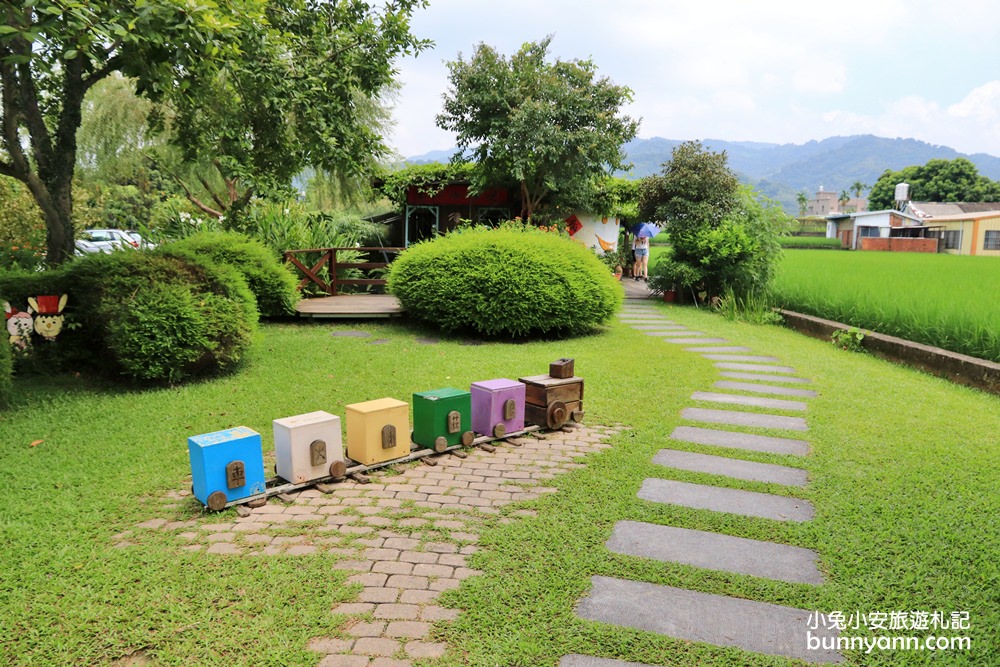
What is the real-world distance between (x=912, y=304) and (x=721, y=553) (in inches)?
284

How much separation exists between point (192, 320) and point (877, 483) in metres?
5.68

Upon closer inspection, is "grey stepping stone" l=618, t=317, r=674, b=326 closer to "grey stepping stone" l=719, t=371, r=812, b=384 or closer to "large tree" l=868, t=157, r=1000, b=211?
"grey stepping stone" l=719, t=371, r=812, b=384

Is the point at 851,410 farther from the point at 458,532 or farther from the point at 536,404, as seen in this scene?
the point at 458,532

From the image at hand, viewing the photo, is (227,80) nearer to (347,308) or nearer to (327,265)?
(347,308)

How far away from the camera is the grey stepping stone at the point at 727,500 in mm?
3273

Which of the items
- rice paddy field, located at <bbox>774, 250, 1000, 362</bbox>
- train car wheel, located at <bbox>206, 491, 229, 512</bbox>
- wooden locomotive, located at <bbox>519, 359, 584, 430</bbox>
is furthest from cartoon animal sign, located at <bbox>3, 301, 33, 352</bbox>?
rice paddy field, located at <bbox>774, 250, 1000, 362</bbox>

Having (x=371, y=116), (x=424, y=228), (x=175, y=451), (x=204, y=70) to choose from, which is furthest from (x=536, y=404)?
(x=371, y=116)

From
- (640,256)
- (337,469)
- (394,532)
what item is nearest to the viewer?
(394,532)

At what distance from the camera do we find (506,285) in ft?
27.3

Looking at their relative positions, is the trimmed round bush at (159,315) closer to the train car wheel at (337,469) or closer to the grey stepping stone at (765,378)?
the train car wheel at (337,469)

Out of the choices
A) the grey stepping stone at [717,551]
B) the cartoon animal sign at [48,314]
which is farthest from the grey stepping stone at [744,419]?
the cartoon animal sign at [48,314]

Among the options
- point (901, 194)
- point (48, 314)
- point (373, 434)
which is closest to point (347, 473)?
point (373, 434)

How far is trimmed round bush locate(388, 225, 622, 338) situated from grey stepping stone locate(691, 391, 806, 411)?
3060 millimetres

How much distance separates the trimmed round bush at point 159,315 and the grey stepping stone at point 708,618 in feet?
15.6
